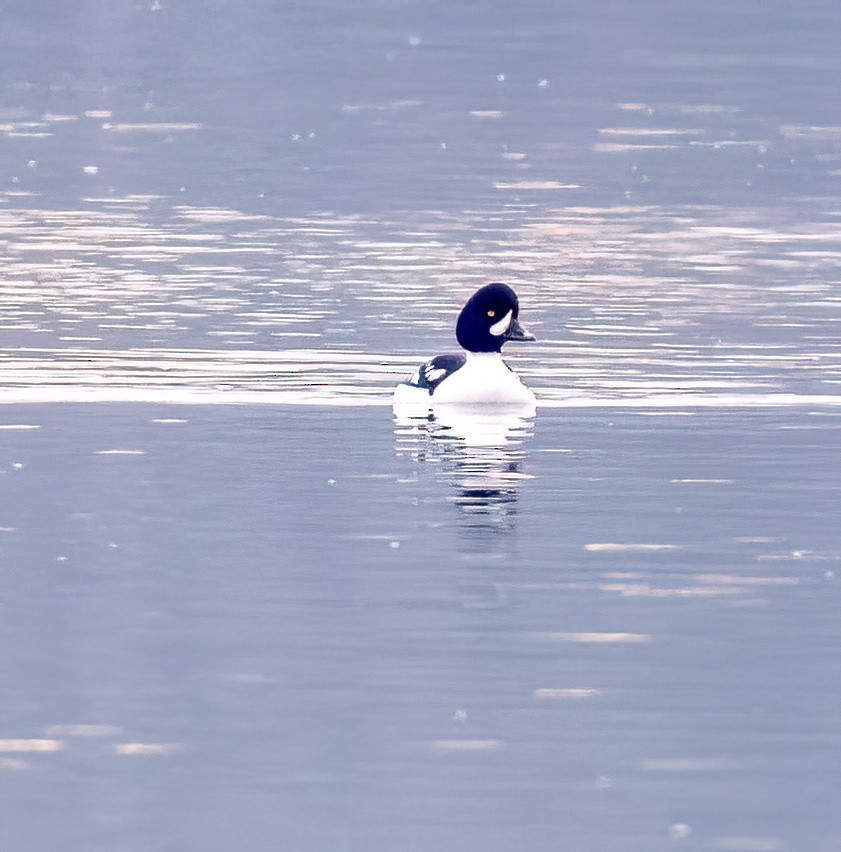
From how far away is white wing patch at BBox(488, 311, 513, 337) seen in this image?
1909cm

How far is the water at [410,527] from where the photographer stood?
9328 millimetres

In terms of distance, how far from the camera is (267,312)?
2366 centimetres

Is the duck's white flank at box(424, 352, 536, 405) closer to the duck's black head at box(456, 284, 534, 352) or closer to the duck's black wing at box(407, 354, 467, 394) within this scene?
the duck's black wing at box(407, 354, 467, 394)

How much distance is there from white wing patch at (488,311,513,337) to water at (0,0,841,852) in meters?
0.55

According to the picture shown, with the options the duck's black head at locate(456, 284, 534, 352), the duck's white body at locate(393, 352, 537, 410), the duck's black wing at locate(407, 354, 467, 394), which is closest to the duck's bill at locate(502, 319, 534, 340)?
the duck's black head at locate(456, 284, 534, 352)

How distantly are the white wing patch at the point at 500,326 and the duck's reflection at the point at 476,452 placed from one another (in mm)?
760

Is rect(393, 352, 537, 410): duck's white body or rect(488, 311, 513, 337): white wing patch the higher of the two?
rect(488, 311, 513, 337): white wing patch

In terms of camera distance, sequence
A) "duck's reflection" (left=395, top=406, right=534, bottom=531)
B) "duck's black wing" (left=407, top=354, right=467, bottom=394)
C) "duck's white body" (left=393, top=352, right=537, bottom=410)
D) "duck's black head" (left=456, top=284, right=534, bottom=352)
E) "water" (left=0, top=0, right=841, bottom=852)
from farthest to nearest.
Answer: "duck's black head" (left=456, top=284, right=534, bottom=352) < "duck's black wing" (left=407, top=354, right=467, bottom=394) < "duck's white body" (left=393, top=352, right=537, bottom=410) < "duck's reflection" (left=395, top=406, right=534, bottom=531) < "water" (left=0, top=0, right=841, bottom=852)

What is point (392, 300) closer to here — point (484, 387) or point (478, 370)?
point (478, 370)

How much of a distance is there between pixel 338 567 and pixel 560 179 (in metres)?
28.1

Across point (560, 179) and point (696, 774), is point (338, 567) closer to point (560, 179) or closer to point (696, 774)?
point (696, 774)

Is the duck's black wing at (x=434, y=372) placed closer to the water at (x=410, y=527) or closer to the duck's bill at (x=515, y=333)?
the water at (x=410, y=527)

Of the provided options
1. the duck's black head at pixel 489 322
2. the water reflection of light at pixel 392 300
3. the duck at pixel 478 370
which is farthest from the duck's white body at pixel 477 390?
the water reflection of light at pixel 392 300

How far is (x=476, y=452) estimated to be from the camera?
1677 centimetres
